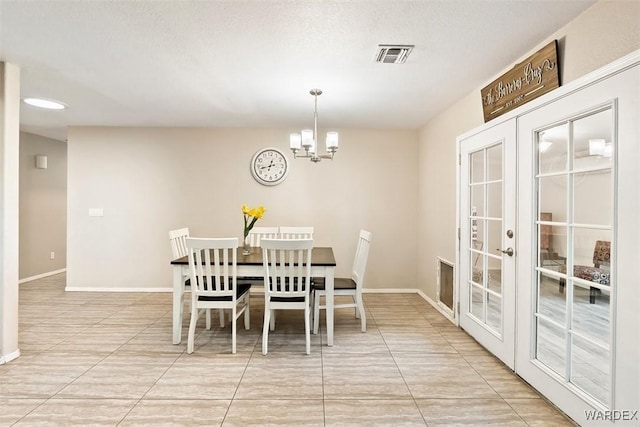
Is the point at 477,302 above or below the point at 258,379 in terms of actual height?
above

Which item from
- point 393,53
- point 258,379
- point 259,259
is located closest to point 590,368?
point 258,379

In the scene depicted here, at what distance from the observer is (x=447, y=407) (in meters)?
2.04

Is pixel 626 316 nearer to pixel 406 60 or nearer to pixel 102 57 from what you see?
pixel 406 60

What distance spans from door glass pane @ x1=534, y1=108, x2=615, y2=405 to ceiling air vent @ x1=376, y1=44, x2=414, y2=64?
3.46 ft

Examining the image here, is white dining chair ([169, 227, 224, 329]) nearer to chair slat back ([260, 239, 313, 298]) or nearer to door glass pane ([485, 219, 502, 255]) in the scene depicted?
chair slat back ([260, 239, 313, 298])

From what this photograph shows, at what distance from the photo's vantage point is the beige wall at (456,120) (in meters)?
1.69

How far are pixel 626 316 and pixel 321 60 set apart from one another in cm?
235

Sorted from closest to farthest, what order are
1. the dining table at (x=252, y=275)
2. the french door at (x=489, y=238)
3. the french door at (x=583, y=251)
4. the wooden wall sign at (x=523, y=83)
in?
the french door at (x=583, y=251)
the wooden wall sign at (x=523, y=83)
the french door at (x=489, y=238)
the dining table at (x=252, y=275)

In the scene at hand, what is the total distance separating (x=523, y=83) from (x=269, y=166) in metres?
3.24

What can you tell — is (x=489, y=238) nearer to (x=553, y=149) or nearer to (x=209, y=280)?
(x=553, y=149)

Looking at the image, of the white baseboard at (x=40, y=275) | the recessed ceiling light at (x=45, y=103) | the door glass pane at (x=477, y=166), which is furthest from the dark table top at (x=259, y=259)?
the white baseboard at (x=40, y=275)

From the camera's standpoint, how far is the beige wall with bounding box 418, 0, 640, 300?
66.5 inches

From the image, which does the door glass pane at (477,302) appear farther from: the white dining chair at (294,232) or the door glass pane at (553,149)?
the white dining chair at (294,232)

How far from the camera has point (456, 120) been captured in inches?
141
